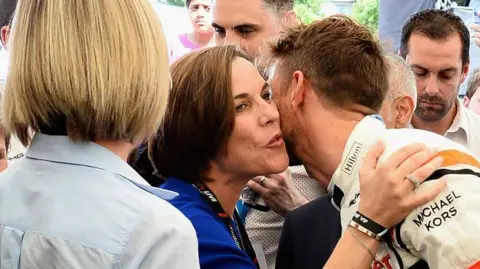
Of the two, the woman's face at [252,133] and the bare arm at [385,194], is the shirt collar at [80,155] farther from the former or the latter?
the woman's face at [252,133]

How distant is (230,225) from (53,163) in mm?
597

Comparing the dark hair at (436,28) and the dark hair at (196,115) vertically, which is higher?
the dark hair at (196,115)

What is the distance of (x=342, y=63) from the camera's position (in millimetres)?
1450

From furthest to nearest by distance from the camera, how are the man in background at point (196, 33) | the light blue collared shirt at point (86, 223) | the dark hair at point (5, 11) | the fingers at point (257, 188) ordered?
the man in background at point (196, 33), the dark hair at point (5, 11), the fingers at point (257, 188), the light blue collared shirt at point (86, 223)

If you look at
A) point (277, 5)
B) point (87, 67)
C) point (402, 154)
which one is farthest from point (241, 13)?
point (87, 67)

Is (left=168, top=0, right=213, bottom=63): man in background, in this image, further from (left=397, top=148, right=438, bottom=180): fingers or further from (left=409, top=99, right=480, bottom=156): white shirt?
(left=397, top=148, right=438, bottom=180): fingers

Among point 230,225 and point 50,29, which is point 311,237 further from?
point 50,29

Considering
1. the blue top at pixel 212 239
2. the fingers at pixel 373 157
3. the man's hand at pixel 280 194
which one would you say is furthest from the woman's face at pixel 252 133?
the fingers at pixel 373 157

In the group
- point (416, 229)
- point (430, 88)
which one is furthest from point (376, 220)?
point (430, 88)

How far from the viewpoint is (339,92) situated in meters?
1.45

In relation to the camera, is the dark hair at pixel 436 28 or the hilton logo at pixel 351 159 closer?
the hilton logo at pixel 351 159

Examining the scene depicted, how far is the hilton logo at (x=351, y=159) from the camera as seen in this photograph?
4.04ft

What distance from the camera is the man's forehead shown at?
2.50 metres

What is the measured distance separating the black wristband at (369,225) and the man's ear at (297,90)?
0.40 metres
